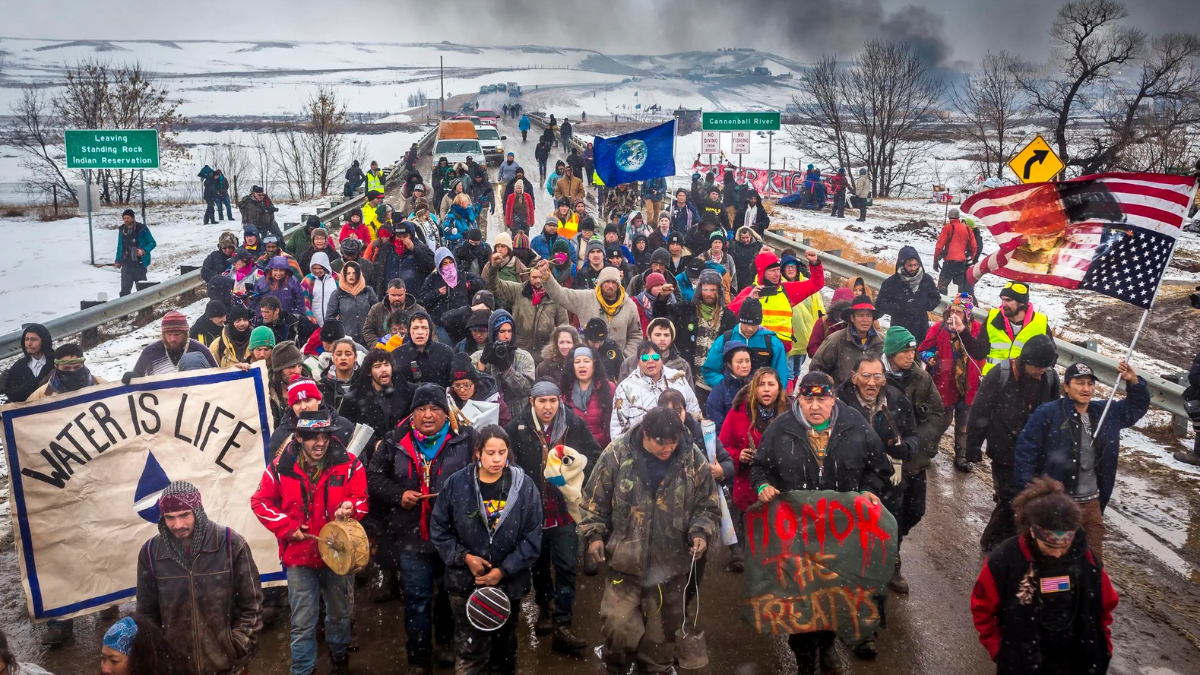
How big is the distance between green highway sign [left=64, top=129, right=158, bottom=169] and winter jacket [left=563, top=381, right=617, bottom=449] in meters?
16.2

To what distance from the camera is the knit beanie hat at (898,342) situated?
20.9ft

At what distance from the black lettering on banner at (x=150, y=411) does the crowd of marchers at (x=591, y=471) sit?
636 millimetres

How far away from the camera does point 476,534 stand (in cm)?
482

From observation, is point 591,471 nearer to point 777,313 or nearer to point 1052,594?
point 1052,594

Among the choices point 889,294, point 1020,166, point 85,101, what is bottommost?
point 889,294

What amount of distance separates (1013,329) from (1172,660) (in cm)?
360

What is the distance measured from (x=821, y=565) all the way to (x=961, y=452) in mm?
4124

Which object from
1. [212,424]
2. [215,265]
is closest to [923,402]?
[212,424]

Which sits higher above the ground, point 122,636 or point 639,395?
point 639,395

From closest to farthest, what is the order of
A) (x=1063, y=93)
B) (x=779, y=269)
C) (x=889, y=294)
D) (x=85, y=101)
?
(x=779, y=269)
(x=889, y=294)
(x=85, y=101)
(x=1063, y=93)

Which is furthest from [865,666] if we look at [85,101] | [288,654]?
[85,101]

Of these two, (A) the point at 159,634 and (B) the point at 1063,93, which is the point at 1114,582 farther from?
(B) the point at 1063,93

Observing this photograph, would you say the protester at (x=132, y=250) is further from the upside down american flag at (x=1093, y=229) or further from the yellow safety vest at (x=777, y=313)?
the upside down american flag at (x=1093, y=229)

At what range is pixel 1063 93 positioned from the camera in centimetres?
3781
